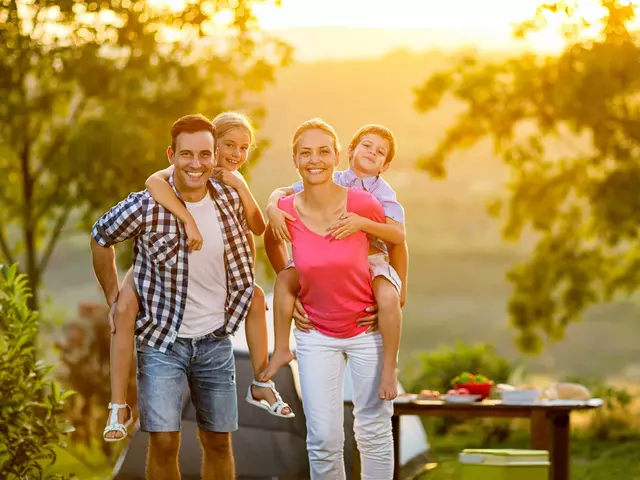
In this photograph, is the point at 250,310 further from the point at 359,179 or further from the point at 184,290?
the point at 359,179

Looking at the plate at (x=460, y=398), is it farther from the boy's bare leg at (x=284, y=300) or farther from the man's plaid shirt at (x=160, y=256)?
the man's plaid shirt at (x=160, y=256)

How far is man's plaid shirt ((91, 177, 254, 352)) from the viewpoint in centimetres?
436

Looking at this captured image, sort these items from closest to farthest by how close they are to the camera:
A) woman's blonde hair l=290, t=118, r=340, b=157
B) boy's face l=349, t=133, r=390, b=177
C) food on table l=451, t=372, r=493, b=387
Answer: woman's blonde hair l=290, t=118, r=340, b=157 → boy's face l=349, t=133, r=390, b=177 → food on table l=451, t=372, r=493, b=387

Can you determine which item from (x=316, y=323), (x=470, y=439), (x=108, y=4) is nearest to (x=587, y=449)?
(x=470, y=439)

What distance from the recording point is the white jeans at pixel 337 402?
443cm

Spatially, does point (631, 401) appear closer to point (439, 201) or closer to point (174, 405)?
point (174, 405)

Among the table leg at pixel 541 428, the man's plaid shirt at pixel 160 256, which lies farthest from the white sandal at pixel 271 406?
the table leg at pixel 541 428

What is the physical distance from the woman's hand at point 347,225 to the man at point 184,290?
0.40 m

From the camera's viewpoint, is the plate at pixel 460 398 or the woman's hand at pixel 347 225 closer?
the woman's hand at pixel 347 225

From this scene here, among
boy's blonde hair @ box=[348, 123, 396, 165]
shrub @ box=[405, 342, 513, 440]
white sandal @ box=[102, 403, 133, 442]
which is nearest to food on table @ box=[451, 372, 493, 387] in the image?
boy's blonde hair @ box=[348, 123, 396, 165]

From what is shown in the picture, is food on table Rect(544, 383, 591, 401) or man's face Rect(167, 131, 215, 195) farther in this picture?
food on table Rect(544, 383, 591, 401)

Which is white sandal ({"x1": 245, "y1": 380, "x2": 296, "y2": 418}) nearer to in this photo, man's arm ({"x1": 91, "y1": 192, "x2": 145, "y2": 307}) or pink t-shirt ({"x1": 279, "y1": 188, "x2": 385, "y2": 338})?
pink t-shirt ({"x1": 279, "y1": 188, "x2": 385, "y2": 338})

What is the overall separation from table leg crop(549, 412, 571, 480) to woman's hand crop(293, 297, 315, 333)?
9.60 feet

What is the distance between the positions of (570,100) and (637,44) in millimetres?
722
